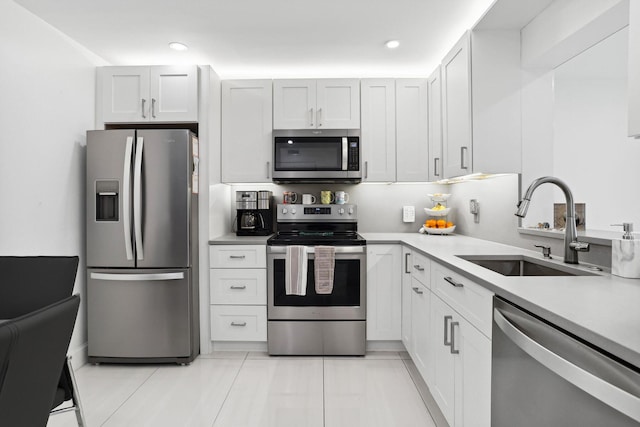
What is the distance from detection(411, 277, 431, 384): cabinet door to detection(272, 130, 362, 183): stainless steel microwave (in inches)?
45.1

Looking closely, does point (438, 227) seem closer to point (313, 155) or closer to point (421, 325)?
point (421, 325)

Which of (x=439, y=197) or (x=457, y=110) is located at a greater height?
(x=457, y=110)

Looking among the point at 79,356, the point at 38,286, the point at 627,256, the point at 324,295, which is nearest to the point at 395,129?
the point at 324,295

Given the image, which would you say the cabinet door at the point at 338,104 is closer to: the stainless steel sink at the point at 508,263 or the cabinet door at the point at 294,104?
the cabinet door at the point at 294,104

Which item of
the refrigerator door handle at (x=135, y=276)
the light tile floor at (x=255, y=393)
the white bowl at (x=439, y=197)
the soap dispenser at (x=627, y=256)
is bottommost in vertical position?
the light tile floor at (x=255, y=393)

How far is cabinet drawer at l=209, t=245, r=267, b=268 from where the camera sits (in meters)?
2.86

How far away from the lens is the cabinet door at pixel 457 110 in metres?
2.28

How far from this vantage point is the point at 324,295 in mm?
2816

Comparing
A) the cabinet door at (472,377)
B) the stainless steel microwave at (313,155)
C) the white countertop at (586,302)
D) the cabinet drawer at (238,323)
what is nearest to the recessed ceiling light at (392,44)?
the stainless steel microwave at (313,155)

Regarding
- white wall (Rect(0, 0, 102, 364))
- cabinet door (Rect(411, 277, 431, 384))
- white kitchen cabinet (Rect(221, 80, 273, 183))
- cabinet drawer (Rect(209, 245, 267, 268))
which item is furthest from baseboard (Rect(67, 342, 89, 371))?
cabinet door (Rect(411, 277, 431, 384))

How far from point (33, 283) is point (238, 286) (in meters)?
1.54

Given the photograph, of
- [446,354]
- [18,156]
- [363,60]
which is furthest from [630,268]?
[18,156]

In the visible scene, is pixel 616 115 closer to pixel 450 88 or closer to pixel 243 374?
pixel 450 88

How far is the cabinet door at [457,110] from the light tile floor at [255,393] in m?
1.49
